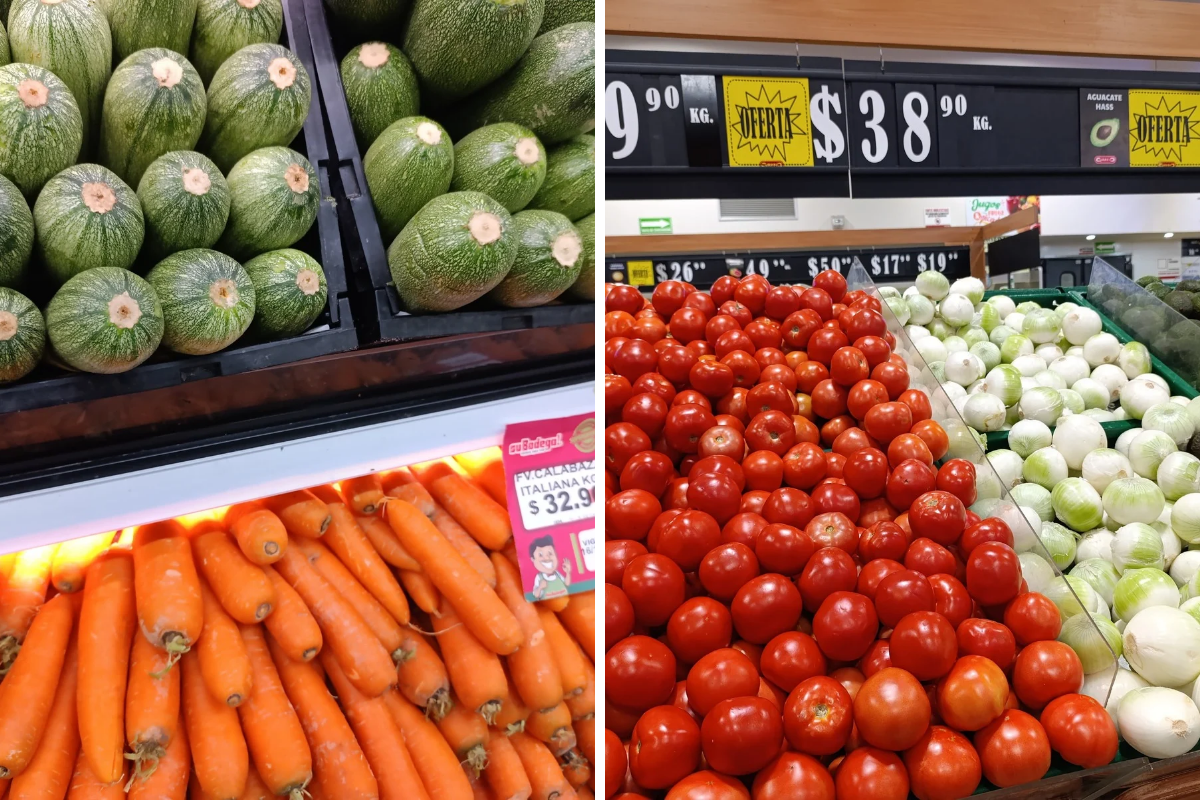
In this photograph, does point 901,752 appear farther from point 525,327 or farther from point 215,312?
point 215,312

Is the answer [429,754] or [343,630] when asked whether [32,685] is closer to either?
[343,630]

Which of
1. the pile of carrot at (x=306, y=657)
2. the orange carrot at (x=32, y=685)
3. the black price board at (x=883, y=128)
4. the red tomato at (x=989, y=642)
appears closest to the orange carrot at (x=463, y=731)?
the pile of carrot at (x=306, y=657)

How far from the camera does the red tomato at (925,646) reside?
1242 mm

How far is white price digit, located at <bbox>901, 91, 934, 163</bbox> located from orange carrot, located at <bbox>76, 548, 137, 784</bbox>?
1.92 m

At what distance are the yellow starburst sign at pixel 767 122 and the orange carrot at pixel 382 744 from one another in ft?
4.78

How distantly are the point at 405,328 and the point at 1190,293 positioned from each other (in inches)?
101

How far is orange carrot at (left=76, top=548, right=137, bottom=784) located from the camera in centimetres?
92

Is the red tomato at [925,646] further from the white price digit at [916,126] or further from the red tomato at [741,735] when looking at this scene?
the white price digit at [916,126]

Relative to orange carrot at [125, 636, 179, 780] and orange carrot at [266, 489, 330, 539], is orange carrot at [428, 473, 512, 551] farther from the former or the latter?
orange carrot at [125, 636, 179, 780]

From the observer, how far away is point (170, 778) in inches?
37.0

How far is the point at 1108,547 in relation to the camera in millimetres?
1849

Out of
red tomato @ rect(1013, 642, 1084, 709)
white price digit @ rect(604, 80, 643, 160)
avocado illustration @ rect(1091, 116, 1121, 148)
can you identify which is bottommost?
red tomato @ rect(1013, 642, 1084, 709)

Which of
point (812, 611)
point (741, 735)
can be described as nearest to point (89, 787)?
point (741, 735)

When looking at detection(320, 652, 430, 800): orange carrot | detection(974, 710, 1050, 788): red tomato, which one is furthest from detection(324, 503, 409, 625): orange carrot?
detection(974, 710, 1050, 788): red tomato
